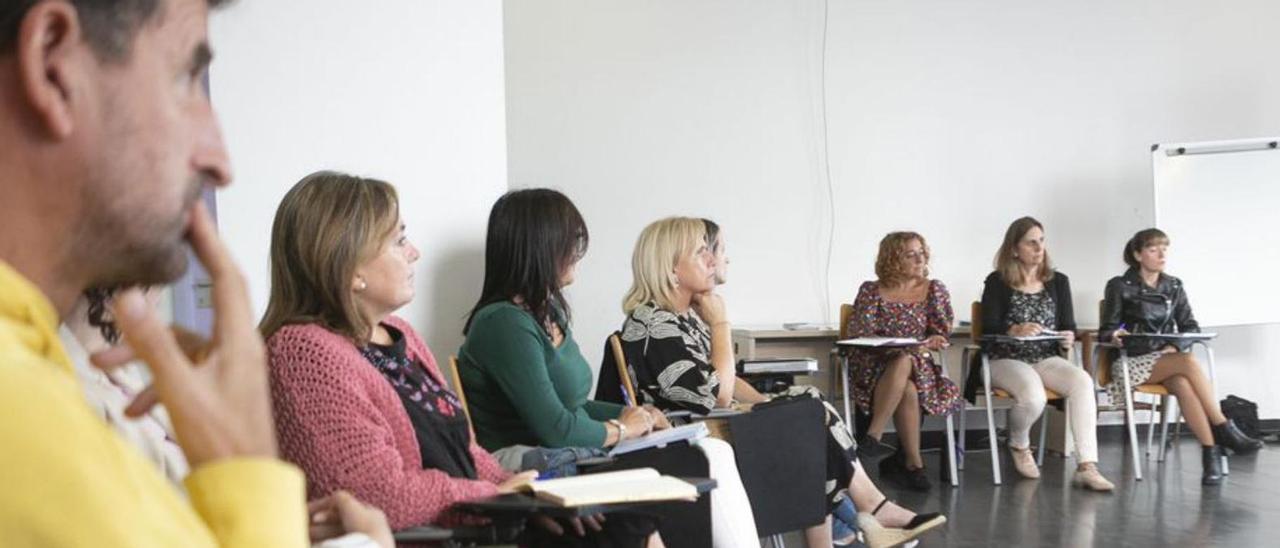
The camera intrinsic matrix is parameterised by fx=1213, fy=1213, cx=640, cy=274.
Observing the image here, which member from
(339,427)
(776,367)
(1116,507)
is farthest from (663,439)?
(1116,507)

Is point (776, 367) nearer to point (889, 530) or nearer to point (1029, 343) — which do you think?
point (889, 530)

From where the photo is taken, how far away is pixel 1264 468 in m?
6.02

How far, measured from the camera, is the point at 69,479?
47 cm

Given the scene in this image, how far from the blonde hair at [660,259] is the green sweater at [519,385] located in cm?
103

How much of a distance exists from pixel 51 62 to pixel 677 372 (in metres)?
3.18

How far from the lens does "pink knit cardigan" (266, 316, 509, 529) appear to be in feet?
5.98

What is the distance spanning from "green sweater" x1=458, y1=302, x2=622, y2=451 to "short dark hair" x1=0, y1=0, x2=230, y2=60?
7.15 feet

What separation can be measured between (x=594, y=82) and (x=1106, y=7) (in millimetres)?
3125

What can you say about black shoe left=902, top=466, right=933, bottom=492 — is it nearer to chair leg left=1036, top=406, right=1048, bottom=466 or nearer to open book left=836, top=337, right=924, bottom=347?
open book left=836, top=337, right=924, bottom=347

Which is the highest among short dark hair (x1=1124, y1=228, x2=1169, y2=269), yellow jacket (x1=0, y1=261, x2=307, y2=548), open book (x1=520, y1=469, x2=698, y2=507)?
short dark hair (x1=1124, y1=228, x2=1169, y2=269)

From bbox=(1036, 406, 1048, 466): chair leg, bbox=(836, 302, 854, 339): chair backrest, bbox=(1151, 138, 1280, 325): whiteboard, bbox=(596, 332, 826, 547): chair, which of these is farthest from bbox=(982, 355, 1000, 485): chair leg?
bbox=(596, 332, 826, 547): chair

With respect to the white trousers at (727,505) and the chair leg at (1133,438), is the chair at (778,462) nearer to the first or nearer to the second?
the white trousers at (727,505)

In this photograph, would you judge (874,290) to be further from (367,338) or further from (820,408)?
(367,338)

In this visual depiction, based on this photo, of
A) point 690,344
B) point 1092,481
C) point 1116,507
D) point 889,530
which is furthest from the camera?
point 1092,481
